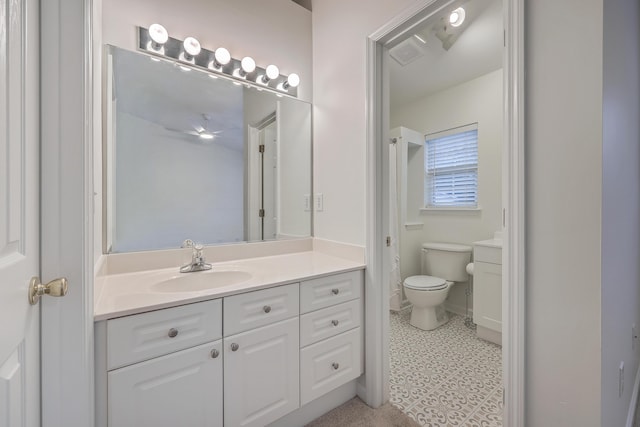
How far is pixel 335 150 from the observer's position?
1.82 meters

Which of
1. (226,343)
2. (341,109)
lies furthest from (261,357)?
(341,109)

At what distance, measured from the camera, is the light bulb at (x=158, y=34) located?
1.42 m

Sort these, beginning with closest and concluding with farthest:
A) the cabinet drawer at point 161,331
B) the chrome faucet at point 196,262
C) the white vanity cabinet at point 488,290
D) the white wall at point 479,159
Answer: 1. the cabinet drawer at point 161,331
2. the chrome faucet at point 196,262
3. the white vanity cabinet at point 488,290
4. the white wall at point 479,159

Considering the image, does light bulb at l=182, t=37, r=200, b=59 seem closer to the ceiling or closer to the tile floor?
the ceiling

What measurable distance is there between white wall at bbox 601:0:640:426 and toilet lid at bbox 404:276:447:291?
1.16 m

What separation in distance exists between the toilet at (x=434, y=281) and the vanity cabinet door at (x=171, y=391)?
6.10ft

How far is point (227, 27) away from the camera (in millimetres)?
1685

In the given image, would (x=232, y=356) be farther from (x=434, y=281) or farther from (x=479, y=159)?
(x=479, y=159)

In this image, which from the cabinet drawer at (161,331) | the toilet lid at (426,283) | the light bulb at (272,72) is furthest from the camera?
the toilet lid at (426,283)

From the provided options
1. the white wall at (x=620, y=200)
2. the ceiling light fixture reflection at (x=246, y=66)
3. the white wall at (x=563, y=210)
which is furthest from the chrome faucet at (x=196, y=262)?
the white wall at (x=620, y=200)

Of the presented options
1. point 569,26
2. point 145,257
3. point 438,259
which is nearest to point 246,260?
point 145,257

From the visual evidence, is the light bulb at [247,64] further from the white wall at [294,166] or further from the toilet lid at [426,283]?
the toilet lid at [426,283]

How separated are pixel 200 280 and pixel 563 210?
5.17 feet

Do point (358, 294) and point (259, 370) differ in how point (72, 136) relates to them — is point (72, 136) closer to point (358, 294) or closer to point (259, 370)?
point (259, 370)
